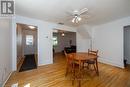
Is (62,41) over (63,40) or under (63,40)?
under

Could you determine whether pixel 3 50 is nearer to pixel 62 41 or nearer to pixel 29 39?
pixel 29 39

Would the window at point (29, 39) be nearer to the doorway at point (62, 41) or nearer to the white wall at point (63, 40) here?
the doorway at point (62, 41)

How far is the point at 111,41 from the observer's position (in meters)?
4.75

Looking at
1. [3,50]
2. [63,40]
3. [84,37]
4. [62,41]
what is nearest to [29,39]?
[62,41]

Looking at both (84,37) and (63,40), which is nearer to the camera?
(84,37)

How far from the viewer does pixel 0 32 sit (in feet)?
7.45

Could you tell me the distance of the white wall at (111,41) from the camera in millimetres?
4336

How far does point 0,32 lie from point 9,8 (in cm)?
103

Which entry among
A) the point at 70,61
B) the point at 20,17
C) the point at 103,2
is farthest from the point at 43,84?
the point at 103,2

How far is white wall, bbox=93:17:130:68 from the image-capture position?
14.2 feet

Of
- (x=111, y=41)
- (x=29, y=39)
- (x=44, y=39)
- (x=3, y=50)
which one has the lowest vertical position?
(x=3, y=50)

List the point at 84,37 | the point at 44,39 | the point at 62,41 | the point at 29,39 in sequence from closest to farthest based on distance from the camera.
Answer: the point at 44,39 → the point at 84,37 → the point at 29,39 → the point at 62,41

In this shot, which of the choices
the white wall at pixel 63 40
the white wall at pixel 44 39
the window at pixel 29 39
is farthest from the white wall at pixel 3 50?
the white wall at pixel 63 40

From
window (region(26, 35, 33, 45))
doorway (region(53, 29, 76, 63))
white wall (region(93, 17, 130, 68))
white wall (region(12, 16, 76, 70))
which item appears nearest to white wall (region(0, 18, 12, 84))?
white wall (region(12, 16, 76, 70))
